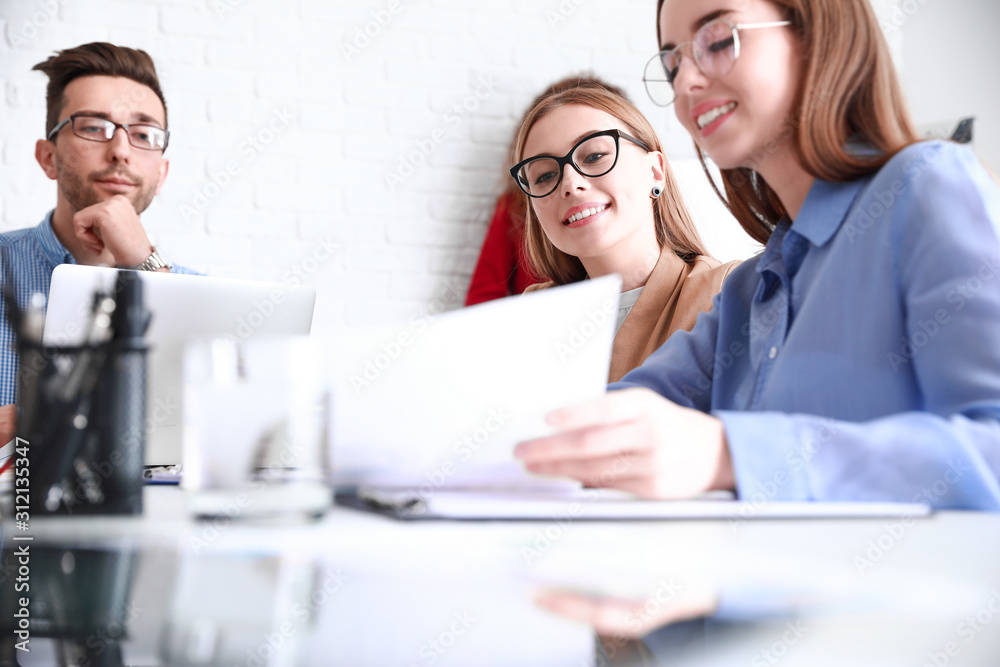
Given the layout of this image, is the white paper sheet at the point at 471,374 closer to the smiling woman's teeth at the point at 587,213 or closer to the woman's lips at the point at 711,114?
the woman's lips at the point at 711,114

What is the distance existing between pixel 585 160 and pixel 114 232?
4.04 ft

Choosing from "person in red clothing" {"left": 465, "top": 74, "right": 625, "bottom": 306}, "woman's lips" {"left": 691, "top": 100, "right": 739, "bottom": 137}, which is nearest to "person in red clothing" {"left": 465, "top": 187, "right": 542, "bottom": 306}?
"person in red clothing" {"left": 465, "top": 74, "right": 625, "bottom": 306}

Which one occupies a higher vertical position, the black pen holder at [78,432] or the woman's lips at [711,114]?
the woman's lips at [711,114]

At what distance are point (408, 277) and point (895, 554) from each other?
2.81 metres

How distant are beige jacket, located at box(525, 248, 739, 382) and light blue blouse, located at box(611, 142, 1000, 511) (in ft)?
1.36

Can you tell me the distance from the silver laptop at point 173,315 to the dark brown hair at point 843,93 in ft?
2.19

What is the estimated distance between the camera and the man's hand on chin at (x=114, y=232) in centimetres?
202

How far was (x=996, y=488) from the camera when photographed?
63cm

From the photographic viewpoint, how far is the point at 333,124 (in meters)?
3.12

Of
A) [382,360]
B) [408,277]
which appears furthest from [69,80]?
[382,360]

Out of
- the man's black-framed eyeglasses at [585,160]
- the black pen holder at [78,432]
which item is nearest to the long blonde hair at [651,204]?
the man's black-framed eyeglasses at [585,160]

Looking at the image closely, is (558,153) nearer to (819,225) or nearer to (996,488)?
(819,225)

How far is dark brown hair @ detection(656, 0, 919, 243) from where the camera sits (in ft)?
2.94

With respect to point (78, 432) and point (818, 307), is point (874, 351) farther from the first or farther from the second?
point (78, 432)
